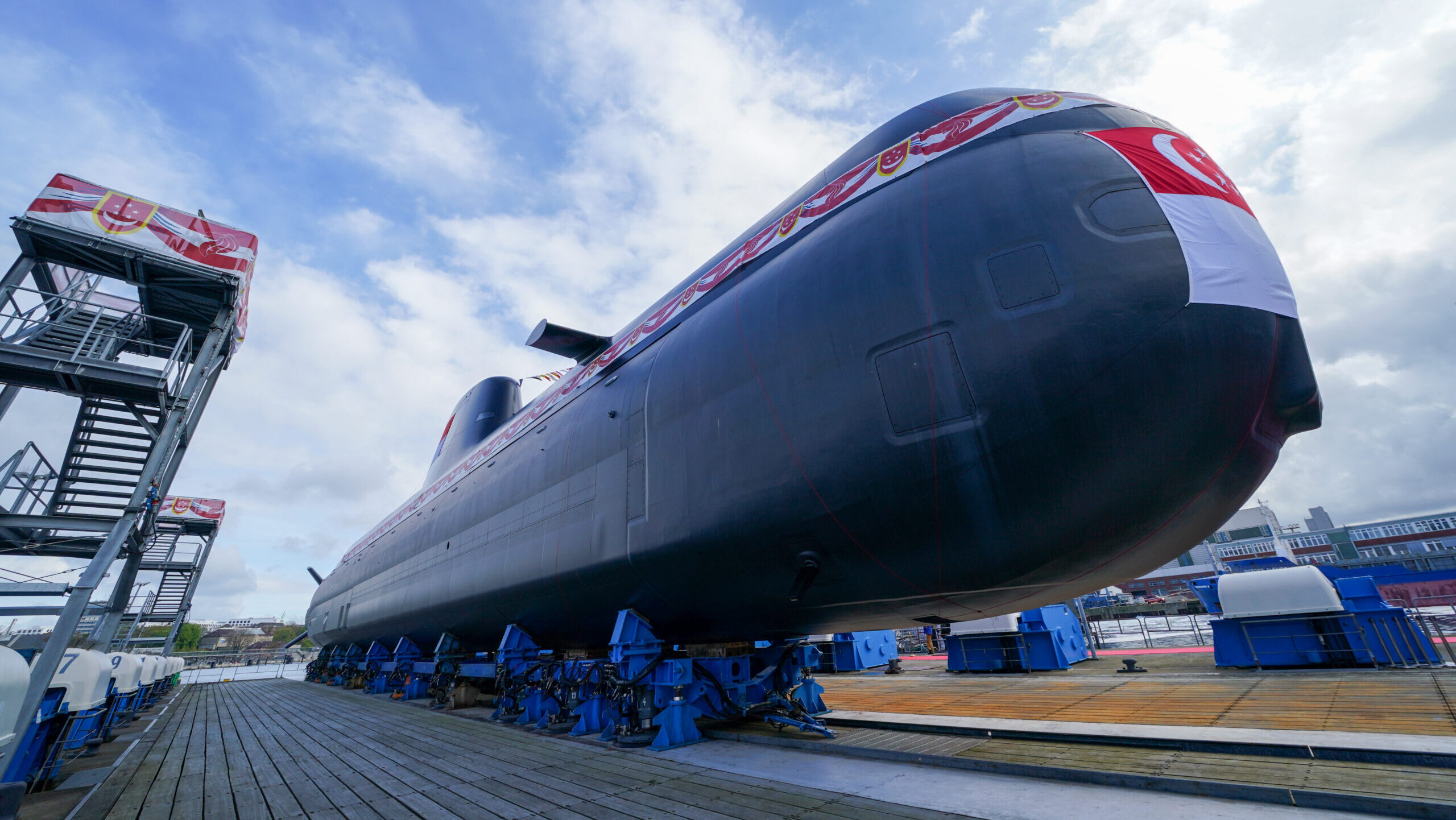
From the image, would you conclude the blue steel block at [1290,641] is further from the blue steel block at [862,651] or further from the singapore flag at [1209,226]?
the singapore flag at [1209,226]

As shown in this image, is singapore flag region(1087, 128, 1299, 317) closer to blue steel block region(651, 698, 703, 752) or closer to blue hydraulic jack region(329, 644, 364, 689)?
blue steel block region(651, 698, 703, 752)

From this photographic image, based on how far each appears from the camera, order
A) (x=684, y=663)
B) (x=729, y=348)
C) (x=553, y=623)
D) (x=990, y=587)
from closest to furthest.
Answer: (x=990, y=587)
(x=729, y=348)
(x=684, y=663)
(x=553, y=623)

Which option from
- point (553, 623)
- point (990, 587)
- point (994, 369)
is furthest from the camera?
point (553, 623)

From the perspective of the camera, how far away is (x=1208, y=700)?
744cm

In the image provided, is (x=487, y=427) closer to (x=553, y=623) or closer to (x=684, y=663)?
(x=553, y=623)

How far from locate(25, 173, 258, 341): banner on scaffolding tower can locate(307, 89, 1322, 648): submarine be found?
10.5m

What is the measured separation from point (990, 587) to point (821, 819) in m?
2.06

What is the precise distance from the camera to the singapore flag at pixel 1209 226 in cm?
347

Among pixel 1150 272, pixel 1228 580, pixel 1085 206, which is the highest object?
pixel 1085 206

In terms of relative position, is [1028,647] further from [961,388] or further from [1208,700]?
[961,388]

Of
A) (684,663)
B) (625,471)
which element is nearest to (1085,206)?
(625,471)

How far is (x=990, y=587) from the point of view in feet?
14.2

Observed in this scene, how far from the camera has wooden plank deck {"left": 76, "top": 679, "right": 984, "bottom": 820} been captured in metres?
4.46

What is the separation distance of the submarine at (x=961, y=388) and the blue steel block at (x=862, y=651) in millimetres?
9283
